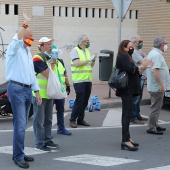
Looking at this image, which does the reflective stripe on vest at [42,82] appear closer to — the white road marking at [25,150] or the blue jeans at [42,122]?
the blue jeans at [42,122]

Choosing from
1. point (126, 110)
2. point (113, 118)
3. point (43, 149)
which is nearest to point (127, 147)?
point (126, 110)

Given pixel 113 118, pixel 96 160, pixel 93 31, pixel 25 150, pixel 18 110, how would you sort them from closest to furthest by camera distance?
pixel 18 110
pixel 96 160
pixel 25 150
pixel 113 118
pixel 93 31

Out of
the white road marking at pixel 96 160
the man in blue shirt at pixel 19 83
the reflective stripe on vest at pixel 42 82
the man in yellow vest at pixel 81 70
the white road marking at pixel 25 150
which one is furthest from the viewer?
the man in yellow vest at pixel 81 70

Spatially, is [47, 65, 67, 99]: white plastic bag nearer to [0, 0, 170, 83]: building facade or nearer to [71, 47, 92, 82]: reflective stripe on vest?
[71, 47, 92, 82]: reflective stripe on vest

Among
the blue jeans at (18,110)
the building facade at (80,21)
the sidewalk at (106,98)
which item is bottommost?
the sidewalk at (106,98)

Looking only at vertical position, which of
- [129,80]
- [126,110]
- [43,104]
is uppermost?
[129,80]

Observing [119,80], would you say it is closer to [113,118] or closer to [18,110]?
[18,110]

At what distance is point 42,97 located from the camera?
7.75 metres

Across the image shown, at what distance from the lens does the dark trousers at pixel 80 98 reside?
987 cm

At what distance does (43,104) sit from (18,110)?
1.16 m

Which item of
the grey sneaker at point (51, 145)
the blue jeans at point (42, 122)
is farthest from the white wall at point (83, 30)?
the grey sneaker at point (51, 145)

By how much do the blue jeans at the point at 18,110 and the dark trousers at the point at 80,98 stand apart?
318 cm

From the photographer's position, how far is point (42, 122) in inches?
A: 304

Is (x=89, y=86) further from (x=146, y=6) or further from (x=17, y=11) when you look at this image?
(x=146, y=6)
